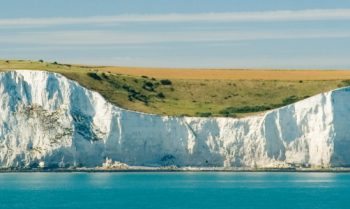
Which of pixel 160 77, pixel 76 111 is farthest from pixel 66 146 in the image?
pixel 160 77

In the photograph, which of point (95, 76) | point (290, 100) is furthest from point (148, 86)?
point (290, 100)

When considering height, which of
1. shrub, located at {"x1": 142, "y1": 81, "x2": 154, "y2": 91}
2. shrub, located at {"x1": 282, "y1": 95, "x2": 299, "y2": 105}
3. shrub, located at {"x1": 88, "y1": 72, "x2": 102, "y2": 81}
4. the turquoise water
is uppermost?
shrub, located at {"x1": 88, "y1": 72, "x2": 102, "y2": 81}

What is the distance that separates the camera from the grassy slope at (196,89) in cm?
13575

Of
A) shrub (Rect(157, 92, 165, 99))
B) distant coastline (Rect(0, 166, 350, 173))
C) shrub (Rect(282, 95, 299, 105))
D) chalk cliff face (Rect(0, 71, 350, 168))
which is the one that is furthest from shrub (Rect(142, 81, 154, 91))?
distant coastline (Rect(0, 166, 350, 173))

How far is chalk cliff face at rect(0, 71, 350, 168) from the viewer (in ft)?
422

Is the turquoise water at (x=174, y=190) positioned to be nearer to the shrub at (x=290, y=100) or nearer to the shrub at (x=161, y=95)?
the shrub at (x=290, y=100)

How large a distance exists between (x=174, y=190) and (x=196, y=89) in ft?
132

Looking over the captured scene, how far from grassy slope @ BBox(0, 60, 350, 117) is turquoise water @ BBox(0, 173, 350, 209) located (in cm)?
808

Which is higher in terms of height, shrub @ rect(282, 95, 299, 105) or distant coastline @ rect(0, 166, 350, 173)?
shrub @ rect(282, 95, 299, 105)

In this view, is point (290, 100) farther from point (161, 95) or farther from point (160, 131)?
point (160, 131)

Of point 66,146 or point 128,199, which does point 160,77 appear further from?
point 128,199

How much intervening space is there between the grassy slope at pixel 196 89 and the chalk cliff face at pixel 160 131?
107 inches

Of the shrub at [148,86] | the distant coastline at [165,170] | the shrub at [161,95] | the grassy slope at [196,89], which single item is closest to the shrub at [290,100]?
the grassy slope at [196,89]

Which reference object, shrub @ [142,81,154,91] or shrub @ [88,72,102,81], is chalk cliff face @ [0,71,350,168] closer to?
shrub @ [88,72,102,81]
